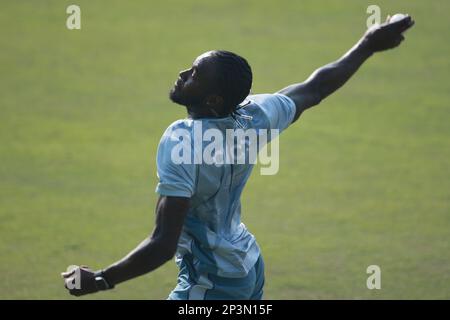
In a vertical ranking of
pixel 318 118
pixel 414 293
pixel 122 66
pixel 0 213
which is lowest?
pixel 414 293

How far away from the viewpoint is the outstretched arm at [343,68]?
18.0ft

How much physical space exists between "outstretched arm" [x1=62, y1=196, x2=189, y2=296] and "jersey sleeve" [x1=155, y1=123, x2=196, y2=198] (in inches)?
1.5

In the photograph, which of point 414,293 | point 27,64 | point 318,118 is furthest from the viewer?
point 27,64

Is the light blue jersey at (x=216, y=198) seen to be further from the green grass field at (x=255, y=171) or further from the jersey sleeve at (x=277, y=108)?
the green grass field at (x=255, y=171)

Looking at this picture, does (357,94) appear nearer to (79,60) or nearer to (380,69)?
(380,69)

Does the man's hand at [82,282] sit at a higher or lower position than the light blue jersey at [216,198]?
lower

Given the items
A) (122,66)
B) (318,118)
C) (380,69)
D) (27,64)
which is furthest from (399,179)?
(27,64)

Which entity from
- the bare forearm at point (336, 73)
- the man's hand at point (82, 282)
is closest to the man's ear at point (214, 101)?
the bare forearm at point (336, 73)

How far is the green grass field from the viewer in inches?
335

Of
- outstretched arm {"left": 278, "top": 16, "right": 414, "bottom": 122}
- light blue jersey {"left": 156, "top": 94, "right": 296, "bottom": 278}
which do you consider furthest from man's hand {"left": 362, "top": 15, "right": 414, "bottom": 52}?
light blue jersey {"left": 156, "top": 94, "right": 296, "bottom": 278}

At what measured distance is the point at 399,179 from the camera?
34.4 ft

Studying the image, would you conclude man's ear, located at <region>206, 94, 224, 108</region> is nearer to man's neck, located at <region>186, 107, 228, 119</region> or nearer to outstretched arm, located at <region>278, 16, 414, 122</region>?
man's neck, located at <region>186, 107, 228, 119</region>

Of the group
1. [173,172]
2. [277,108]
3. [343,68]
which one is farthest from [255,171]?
[173,172]
